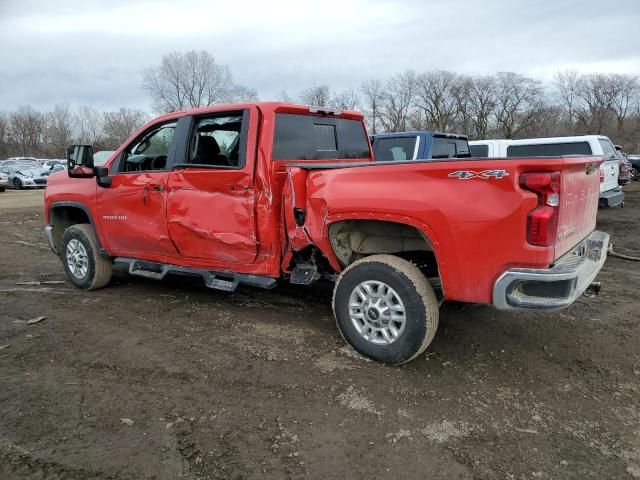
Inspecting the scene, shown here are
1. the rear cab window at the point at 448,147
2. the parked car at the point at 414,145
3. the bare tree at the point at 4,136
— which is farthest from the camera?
the bare tree at the point at 4,136

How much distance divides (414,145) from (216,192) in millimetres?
5374

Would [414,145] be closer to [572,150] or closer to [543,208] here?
[572,150]

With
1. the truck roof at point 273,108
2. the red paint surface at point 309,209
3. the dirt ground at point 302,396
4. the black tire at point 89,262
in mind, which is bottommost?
the dirt ground at point 302,396

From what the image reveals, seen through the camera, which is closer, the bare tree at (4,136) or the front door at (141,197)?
the front door at (141,197)

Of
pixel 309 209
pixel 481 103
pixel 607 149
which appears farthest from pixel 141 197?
pixel 481 103

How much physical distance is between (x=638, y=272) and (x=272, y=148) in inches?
207

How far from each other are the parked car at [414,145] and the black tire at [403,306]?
17.4 feet

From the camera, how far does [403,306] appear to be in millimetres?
3576

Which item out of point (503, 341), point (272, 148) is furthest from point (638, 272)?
point (272, 148)

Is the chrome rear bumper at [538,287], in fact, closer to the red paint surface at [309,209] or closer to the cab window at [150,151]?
the red paint surface at [309,209]

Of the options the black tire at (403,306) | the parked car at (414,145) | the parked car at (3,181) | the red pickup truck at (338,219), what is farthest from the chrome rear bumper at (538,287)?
the parked car at (3,181)

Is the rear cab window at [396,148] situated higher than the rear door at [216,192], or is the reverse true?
the rear cab window at [396,148]

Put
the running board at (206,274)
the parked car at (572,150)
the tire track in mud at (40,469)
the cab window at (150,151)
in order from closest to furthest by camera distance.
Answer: the tire track in mud at (40,469)
the running board at (206,274)
the cab window at (150,151)
the parked car at (572,150)

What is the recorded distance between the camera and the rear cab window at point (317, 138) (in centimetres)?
444
